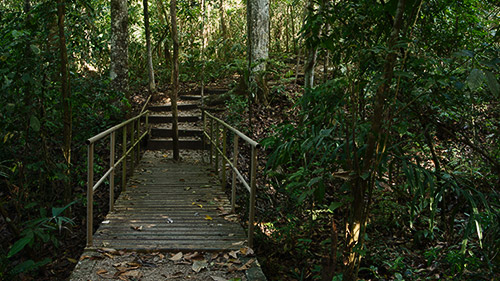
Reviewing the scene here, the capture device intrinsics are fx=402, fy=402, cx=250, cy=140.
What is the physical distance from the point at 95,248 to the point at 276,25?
16.3 metres

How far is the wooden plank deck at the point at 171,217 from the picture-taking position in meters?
3.84

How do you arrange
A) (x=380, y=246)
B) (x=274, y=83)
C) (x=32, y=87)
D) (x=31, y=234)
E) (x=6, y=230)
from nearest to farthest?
(x=31, y=234) → (x=32, y=87) → (x=380, y=246) → (x=6, y=230) → (x=274, y=83)

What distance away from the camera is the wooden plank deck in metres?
3.84

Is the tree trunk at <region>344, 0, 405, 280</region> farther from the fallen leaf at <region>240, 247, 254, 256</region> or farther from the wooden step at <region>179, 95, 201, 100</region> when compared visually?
the wooden step at <region>179, 95, 201, 100</region>

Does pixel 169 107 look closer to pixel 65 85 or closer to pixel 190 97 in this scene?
pixel 190 97

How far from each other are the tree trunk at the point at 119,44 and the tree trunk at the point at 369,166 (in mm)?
7540

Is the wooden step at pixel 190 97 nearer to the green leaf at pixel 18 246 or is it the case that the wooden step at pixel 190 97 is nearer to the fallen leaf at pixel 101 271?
the fallen leaf at pixel 101 271

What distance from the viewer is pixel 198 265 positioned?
3.42 meters

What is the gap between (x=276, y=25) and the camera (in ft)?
60.7

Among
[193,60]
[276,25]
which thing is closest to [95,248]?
[193,60]

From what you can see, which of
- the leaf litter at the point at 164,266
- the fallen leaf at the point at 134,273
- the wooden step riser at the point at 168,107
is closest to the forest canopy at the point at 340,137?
the leaf litter at the point at 164,266

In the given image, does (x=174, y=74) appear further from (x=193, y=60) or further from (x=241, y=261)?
(x=193, y=60)

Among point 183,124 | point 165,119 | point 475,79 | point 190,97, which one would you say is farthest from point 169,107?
point 475,79

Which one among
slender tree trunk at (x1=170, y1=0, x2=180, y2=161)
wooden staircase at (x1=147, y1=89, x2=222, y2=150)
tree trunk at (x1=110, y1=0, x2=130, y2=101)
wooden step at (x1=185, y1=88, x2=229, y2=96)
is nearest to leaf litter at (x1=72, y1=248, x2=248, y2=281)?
slender tree trunk at (x1=170, y1=0, x2=180, y2=161)
